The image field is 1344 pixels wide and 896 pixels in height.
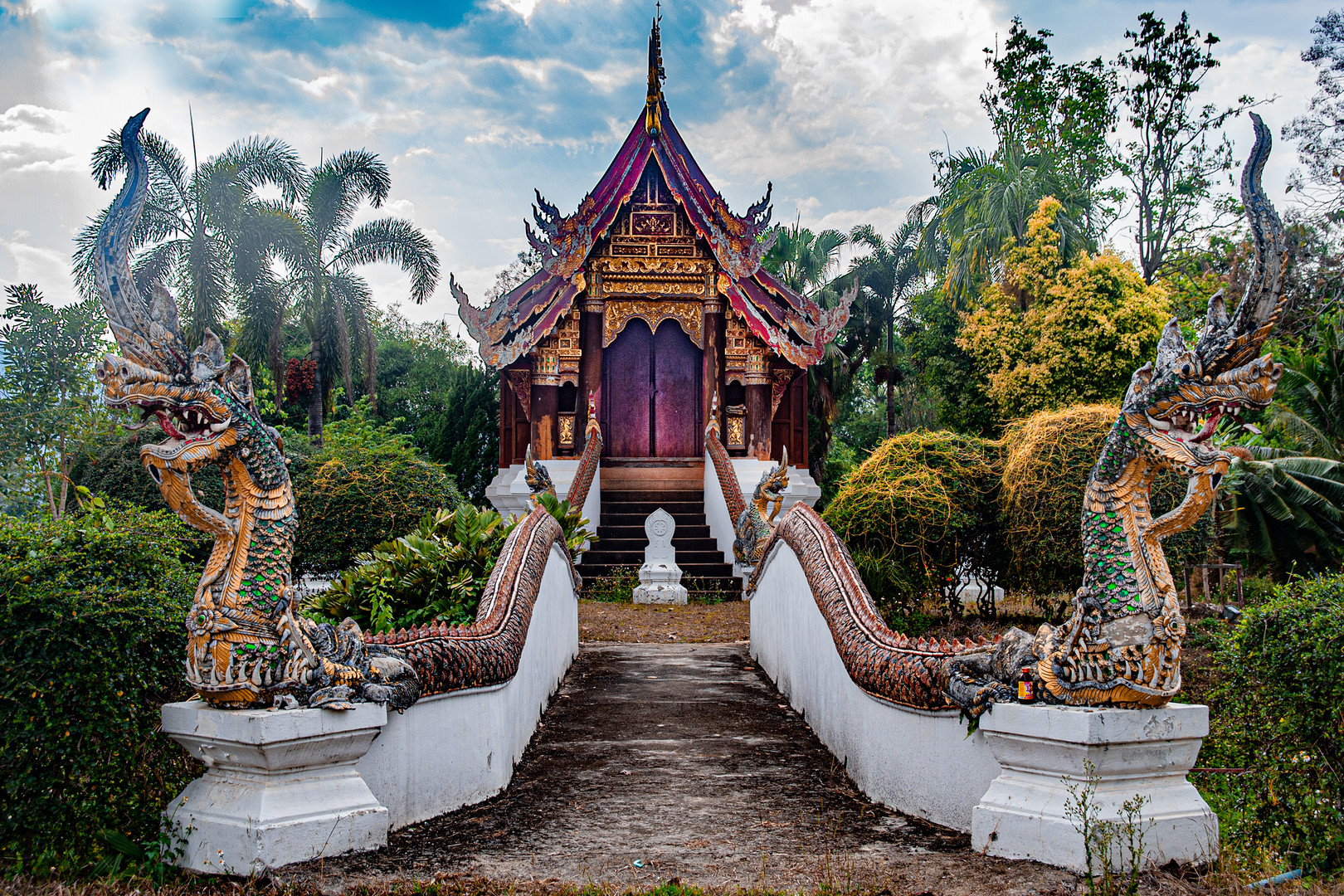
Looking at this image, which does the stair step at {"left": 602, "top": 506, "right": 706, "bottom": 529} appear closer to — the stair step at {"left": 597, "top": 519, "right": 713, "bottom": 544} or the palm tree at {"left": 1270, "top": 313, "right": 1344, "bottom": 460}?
the stair step at {"left": 597, "top": 519, "right": 713, "bottom": 544}

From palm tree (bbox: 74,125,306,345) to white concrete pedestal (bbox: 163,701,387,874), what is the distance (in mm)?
20230

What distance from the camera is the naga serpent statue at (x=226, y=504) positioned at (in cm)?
368

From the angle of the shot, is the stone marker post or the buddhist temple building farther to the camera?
the buddhist temple building

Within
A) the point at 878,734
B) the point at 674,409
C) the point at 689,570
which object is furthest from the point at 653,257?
the point at 878,734

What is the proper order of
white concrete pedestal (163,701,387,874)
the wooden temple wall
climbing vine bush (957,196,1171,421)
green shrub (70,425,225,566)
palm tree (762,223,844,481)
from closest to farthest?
white concrete pedestal (163,701,387,874) → green shrub (70,425,225,566) → the wooden temple wall → climbing vine bush (957,196,1171,421) → palm tree (762,223,844,481)

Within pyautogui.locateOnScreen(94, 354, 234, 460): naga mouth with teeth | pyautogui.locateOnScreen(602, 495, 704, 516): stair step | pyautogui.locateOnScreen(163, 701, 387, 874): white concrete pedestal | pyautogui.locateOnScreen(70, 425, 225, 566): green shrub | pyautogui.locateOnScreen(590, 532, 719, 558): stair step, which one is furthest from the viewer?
pyautogui.locateOnScreen(602, 495, 704, 516): stair step

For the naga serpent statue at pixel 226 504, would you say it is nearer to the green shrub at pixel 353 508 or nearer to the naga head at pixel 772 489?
the green shrub at pixel 353 508

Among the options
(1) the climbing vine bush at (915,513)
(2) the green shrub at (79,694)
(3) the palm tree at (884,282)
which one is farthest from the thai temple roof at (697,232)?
(3) the palm tree at (884,282)

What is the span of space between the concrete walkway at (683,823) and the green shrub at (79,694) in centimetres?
85

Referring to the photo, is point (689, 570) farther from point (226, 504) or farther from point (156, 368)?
point (156, 368)

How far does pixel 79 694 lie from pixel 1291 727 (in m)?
5.04

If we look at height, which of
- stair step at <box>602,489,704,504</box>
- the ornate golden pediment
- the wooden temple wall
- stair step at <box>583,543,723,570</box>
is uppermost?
the ornate golden pediment

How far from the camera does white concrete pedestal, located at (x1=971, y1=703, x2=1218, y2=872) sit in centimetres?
378

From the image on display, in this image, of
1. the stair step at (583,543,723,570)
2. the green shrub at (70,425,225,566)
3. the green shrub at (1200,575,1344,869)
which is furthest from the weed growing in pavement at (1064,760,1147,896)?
the green shrub at (70,425,225,566)
